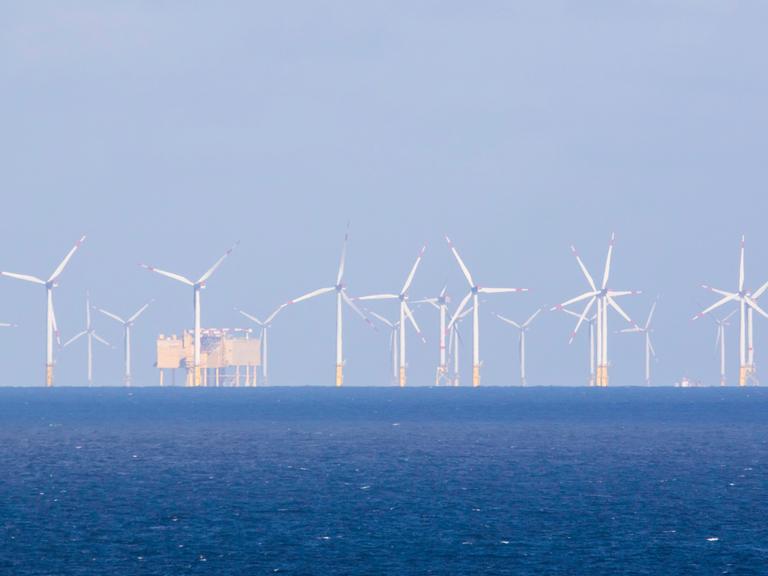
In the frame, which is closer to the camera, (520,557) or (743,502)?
(520,557)

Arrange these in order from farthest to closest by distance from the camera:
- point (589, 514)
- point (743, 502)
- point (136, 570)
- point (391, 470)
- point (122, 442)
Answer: point (122, 442) → point (391, 470) → point (743, 502) → point (589, 514) → point (136, 570)

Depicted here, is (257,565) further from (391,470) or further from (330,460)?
(330,460)

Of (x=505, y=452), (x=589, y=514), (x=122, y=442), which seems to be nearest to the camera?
(x=589, y=514)

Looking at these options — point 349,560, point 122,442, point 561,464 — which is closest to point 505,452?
point 561,464

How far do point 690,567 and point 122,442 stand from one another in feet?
337

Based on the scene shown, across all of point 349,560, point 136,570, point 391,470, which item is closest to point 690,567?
point 349,560

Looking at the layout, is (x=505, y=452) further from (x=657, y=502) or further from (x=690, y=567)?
(x=690, y=567)

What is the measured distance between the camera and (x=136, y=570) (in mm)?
69250

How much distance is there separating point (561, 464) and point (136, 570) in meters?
65.0

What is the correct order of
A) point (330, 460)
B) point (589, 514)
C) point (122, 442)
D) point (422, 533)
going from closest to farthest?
point (422, 533), point (589, 514), point (330, 460), point (122, 442)

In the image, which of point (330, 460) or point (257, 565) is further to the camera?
point (330, 460)

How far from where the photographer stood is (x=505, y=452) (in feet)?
475

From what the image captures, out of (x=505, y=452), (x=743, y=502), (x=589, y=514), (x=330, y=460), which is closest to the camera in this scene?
(x=589, y=514)

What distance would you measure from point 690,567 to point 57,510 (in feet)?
129
